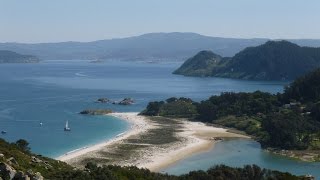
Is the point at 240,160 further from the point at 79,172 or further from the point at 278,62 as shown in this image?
the point at 278,62

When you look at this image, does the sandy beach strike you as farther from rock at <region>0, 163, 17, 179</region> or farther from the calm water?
rock at <region>0, 163, 17, 179</region>

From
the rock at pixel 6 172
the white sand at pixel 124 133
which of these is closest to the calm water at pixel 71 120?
the white sand at pixel 124 133

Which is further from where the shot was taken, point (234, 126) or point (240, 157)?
point (234, 126)

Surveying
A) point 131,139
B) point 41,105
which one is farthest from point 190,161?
point 41,105

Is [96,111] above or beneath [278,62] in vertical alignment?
beneath

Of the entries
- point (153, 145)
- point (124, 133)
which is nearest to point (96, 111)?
point (124, 133)

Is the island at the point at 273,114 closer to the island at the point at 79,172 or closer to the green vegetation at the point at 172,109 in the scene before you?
the green vegetation at the point at 172,109

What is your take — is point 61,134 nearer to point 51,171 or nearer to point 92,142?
point 92,142

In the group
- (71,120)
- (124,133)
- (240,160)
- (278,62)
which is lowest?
(71,120)
